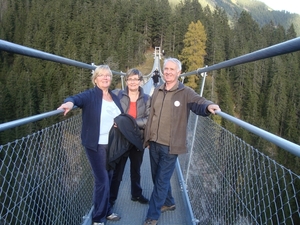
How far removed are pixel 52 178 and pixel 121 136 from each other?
654 millimetres

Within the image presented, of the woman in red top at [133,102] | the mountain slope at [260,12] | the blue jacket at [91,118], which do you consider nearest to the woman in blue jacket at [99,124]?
the blue jacket at [91,118]

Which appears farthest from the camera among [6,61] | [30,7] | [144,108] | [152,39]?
[30,7]

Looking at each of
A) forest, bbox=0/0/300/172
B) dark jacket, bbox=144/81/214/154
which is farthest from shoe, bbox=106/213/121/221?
forest, bbox=0/0/300/172

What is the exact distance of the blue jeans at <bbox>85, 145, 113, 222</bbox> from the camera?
2340 millimetres

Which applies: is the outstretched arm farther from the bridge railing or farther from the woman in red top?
the woman in red top

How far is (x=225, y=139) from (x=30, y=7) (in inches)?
3042

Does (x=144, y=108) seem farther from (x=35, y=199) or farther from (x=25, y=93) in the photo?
(x=25, y=93)

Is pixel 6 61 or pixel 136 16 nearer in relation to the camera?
pixel 136 16

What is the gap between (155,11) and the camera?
53625 millimetres

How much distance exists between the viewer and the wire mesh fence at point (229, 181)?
141 centimetres

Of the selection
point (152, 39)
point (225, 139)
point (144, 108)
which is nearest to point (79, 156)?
point (144, 108)

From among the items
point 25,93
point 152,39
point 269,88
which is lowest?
point 25,93

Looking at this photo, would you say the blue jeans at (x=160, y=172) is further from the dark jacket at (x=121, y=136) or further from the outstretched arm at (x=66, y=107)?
the outstretched arm at (x=66, y=107)

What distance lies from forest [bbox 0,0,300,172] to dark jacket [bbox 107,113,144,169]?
32.4 metres
